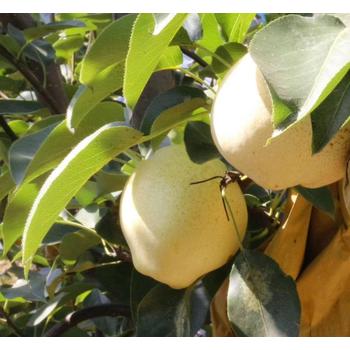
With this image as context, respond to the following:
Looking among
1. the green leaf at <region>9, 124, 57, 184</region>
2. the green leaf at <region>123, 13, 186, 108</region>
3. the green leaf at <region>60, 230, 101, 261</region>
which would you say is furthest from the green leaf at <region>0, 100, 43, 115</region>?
the green leaf at <region>123, 13, 186, 108</region>

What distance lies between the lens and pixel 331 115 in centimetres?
46

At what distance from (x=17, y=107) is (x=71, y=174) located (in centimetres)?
56

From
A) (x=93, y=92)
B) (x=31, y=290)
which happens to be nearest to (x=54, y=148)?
(x=93, y=92)

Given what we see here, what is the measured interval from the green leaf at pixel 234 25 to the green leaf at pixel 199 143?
97mm

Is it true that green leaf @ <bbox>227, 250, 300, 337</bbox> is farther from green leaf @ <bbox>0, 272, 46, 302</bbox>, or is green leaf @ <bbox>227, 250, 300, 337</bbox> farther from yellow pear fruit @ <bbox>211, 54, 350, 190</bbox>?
green leaf @ <bbox>0, 272, 46, 302</bbox>

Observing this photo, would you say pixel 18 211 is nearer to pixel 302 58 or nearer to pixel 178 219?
pixel 178 219

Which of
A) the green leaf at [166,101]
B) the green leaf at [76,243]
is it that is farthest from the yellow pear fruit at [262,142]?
the green leaf at [76,243]

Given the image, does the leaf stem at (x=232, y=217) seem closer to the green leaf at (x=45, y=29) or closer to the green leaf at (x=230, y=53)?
the green leaf at (x=230, y=53)

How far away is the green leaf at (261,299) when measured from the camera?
1.95 ft

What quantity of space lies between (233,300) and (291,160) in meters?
0.16

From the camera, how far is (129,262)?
3.10 feet

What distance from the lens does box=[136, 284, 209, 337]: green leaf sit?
72cm

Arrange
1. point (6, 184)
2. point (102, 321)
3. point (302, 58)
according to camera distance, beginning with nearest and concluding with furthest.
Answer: point (302, 58), point (6, 184), point (102, 321)
